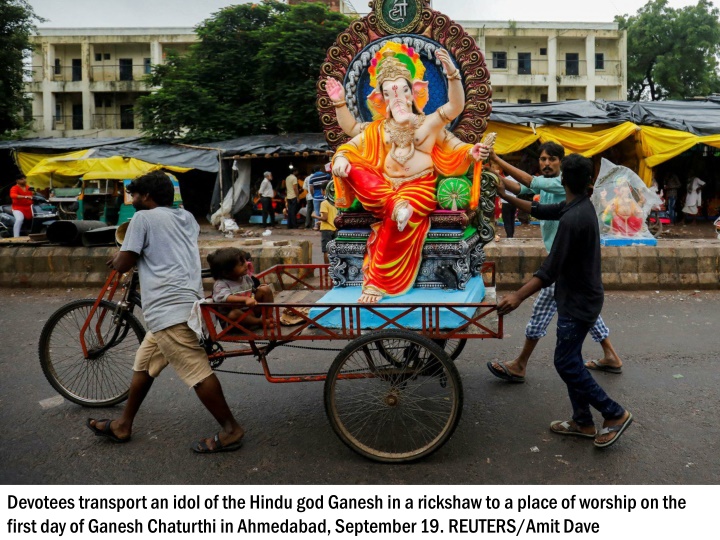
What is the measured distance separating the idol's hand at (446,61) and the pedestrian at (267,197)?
14.2m

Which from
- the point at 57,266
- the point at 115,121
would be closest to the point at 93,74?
the point at 115,121

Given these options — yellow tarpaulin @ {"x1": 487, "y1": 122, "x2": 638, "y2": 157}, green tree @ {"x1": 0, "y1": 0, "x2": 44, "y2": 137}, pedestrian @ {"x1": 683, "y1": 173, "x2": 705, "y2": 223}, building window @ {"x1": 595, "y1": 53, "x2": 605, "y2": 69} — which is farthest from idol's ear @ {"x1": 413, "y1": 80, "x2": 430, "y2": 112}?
building window @ {"x1": 595, "y1": 53, "x2": 605, "y2": 69}

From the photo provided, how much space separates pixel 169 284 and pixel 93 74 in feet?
114

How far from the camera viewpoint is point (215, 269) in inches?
148

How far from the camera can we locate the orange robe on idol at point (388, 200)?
457 centimetres

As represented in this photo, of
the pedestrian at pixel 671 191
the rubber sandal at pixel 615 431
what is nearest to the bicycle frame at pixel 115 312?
the rubber sandal at pixel 615 431

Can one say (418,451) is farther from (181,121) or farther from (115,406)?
(181,121)

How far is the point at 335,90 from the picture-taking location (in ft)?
16.9

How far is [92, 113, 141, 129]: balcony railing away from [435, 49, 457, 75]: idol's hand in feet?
107

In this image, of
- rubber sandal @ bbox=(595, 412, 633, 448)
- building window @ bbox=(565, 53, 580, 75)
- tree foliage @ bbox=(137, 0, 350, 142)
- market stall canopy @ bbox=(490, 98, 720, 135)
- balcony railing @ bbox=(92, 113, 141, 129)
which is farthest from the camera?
building window @ bbox=(565, 53, 580, 75)

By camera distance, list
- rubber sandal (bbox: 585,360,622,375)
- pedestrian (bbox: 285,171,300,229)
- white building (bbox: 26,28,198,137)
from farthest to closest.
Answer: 1. white building (bbox: 26,28,198,137)
2. pedestrian (bbox: 285,171,300,229)
3. rubber sandal (bbox: 585,360,622,375)

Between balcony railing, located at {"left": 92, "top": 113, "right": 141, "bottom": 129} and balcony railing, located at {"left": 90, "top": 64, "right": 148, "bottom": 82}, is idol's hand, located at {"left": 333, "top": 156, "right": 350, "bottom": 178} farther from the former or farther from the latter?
balcony railing, located at {"left": 90, "top": 64, "right": 148, "bottom": 82}

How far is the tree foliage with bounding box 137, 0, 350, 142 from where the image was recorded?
20.8m
